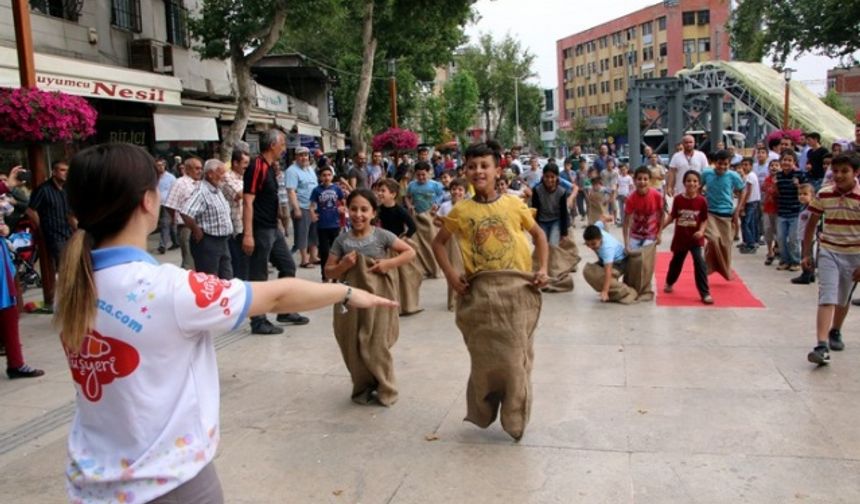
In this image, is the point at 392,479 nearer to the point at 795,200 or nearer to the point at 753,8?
the point at 795,200

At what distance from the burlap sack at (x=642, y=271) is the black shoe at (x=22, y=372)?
6077 millimetres

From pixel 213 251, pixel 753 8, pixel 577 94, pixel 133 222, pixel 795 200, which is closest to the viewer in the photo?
pixel 133 222

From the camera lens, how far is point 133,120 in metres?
15.8

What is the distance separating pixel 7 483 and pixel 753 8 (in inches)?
1431

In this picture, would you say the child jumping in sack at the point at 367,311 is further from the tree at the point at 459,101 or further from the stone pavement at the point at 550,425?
the tree at the point at 459,101

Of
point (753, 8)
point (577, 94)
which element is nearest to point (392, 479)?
point (753, 8)

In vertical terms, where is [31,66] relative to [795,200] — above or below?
above

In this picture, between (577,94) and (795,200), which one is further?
(577,94)

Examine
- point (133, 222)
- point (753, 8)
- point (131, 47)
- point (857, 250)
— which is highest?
point (753, 8)

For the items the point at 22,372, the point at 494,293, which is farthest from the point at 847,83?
the point at 22,372

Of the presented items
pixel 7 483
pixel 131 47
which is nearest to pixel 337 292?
pixel 7 483

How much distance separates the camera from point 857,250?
5.94 m

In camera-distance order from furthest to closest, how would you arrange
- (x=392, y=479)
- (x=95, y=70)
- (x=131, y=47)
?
(x=131, y=47) < (x=95, y=70) < (x=392, y=479)

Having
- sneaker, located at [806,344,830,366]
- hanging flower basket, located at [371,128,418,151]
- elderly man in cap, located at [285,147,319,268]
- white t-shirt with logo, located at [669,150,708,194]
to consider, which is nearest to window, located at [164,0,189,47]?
hanging flower basket, located at [371,128,418,151]
